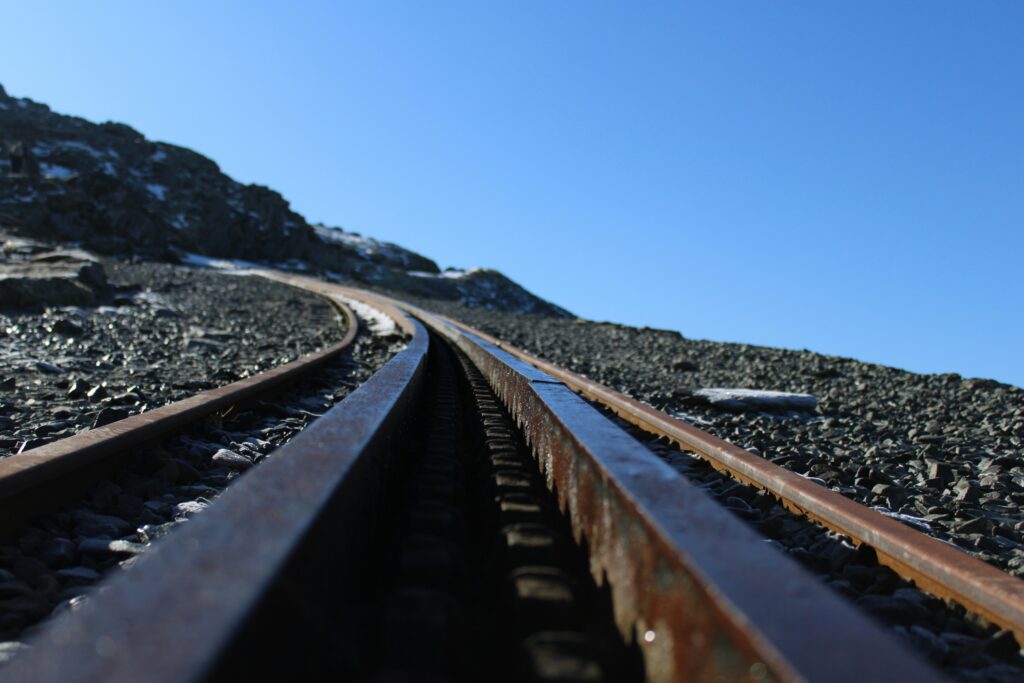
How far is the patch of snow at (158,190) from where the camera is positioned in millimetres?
55984

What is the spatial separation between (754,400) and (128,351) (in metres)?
6.01

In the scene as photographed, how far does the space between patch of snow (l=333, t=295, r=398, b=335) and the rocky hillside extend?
23.5 m

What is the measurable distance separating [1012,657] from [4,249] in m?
22.7

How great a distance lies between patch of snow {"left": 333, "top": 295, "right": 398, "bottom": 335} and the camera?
35.2 feet

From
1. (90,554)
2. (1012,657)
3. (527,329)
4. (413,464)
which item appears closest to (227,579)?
(90,554)

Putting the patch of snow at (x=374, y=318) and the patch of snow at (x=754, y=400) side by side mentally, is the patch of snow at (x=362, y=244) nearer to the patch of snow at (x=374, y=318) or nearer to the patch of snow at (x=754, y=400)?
the patch of snow at (x=374, y=318)

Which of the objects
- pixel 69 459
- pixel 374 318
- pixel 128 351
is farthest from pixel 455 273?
pixel 69 459

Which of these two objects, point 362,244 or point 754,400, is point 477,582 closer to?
point 754,400

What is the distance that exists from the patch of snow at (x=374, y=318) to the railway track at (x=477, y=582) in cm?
823

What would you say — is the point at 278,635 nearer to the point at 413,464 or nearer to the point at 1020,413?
the point at 413,464

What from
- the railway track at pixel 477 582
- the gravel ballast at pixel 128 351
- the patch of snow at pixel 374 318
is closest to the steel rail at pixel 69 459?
the railway track at pixel 477 582

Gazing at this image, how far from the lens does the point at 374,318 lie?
1308 cm

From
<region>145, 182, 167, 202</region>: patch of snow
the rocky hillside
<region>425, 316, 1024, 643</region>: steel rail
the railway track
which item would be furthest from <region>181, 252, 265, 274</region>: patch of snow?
the railway track

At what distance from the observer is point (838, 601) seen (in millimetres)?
859
